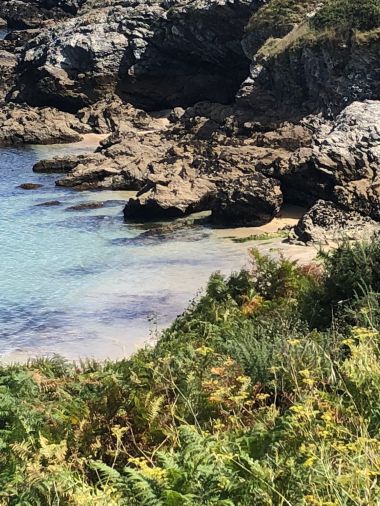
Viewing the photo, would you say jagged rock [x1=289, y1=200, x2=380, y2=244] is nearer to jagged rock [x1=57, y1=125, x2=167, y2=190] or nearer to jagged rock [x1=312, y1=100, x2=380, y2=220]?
jagged rock [x1=312, y1=100, x2=380, y2=220]

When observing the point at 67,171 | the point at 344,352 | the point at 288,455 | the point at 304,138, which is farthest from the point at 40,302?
the point at 67,171

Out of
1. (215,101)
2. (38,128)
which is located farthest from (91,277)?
(215,101)

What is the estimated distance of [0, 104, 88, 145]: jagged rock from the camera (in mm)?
40844

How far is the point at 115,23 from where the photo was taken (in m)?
50.4

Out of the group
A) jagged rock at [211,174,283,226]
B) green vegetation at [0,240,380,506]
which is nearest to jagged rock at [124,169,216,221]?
jagged rock at [211,174,283,226]

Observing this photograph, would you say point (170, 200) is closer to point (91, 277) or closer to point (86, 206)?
point (86, 206)

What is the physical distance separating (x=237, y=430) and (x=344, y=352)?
1.88 metres

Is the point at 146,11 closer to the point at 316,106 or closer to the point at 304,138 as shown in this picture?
the point at 316,106

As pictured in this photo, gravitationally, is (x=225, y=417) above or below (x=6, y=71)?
below

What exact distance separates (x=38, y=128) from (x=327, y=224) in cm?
2668

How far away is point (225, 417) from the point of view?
564 centimetres

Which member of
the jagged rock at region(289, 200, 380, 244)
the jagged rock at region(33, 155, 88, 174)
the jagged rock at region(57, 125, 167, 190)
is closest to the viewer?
the jagged rock at region(289, 200, 380, 244)

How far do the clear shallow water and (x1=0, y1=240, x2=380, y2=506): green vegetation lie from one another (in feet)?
11.4

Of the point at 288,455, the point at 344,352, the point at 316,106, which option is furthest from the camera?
the point at 316,106
